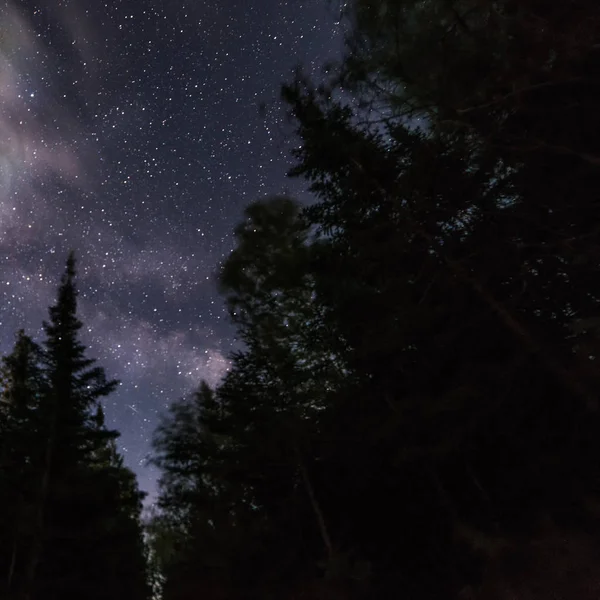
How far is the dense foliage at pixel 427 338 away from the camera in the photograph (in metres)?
7.02

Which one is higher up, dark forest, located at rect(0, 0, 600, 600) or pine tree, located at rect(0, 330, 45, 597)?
pine tree, located at rect(0, 330, 45, 597)

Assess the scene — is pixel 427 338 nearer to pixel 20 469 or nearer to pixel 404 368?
pixel 404 368

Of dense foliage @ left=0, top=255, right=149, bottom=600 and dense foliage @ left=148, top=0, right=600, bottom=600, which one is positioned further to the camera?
dense foliage @ left=0, top=255, right=149, bottom=600

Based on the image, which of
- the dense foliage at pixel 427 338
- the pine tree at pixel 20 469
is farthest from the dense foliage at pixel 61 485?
the dense foliage at pixel 427 338

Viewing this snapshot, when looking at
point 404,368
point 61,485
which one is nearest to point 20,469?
point 61,485

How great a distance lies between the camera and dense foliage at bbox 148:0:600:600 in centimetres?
702

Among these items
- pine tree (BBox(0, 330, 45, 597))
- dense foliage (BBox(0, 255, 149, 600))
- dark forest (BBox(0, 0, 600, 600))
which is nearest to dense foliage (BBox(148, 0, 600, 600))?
dark forest (BBox(0, 0, 600, 600))

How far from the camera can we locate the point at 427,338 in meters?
11.1

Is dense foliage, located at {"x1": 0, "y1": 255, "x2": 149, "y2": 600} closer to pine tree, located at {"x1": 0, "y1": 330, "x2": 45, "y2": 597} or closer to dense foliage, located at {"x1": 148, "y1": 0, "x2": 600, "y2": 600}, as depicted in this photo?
pine tree, located at {"x1": 0, "y1": 330, "x2": 45, "y2": 597}

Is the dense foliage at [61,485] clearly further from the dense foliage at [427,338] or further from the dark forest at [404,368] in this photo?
the dense foliage at [427,338]

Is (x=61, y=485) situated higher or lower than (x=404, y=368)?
higher

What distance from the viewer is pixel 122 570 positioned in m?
22.8

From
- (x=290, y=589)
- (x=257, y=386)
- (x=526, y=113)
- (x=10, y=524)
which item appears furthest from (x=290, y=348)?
(x=10, y=524)

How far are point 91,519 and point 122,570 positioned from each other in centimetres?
587
